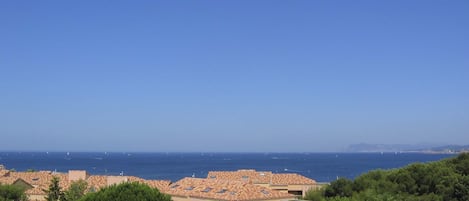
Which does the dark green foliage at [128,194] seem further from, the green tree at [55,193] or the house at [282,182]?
the house at [282,182]

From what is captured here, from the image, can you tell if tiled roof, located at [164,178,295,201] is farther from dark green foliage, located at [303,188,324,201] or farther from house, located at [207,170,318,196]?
house, located at [207,170,318,196]

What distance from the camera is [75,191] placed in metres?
43.3

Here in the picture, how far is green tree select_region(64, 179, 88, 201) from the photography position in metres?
42.3

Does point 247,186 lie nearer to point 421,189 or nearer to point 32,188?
point 421,189

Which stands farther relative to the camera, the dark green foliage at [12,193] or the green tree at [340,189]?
the green tree at [340,189]

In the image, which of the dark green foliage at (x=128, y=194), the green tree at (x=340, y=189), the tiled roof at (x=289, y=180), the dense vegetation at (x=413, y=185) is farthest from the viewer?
the tiled roof at (x=289, y=180)

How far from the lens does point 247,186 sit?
135ft

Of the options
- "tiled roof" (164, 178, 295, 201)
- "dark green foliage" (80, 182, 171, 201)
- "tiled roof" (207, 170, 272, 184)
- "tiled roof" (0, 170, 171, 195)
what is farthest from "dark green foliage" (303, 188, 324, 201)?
"dark green foliage" (80, 182, 171, 201)

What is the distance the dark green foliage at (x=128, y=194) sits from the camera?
27891 mm

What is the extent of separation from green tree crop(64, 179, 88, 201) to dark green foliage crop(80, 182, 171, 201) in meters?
14.2

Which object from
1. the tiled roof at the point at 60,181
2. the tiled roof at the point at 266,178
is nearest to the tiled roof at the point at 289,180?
the tiled roof at the point at 266,178

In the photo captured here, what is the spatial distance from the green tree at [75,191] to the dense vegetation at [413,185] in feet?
56.9

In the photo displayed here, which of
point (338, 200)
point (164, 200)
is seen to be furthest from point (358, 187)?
point (164, 200)

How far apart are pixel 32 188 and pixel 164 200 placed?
24.4 meters
